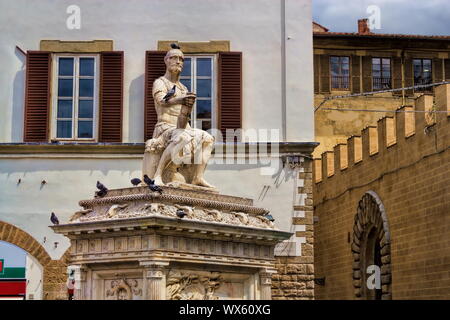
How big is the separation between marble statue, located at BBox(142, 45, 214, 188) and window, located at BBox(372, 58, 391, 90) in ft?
71.4

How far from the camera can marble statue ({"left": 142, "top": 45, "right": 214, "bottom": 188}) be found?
53.8 ft

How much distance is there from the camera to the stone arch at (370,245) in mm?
28312

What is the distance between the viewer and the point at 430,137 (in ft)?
83.4

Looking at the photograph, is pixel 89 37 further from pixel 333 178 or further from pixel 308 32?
pixel 333 178

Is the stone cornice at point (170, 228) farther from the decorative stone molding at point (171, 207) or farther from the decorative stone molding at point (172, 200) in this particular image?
the decorative stone molding at point (172, 200)

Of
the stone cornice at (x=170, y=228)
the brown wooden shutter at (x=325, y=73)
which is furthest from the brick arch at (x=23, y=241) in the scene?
the brown wooden shutter at (x=325, y=73)

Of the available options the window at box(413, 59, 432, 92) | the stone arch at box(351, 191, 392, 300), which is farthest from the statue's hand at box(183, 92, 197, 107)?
the window at box(413, 59, 432, 92)

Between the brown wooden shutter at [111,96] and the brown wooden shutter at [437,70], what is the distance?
1629 centimetres

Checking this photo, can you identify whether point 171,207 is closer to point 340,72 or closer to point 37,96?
point 37,96

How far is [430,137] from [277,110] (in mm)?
3753

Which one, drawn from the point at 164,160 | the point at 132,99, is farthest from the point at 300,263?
the point at 164,160

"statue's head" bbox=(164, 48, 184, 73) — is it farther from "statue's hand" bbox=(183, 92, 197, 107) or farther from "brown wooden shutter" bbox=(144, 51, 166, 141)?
"brown wooden shutter" bbox=(144, 51, 166, 141)
